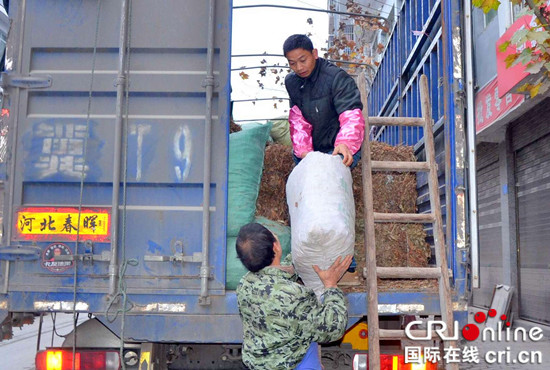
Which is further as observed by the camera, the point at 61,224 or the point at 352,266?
the point at 352,266

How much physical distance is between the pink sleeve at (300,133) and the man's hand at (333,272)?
0.92m

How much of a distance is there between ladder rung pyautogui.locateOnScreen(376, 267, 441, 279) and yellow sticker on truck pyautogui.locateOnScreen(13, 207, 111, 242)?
5.30ft

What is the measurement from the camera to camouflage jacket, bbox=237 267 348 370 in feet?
9.53

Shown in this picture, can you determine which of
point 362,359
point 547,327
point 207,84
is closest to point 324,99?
point 207,84

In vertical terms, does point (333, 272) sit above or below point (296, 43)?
below

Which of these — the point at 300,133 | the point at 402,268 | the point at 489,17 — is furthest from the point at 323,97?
the point at 489,17

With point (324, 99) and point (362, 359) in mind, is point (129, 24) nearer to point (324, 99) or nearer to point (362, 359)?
point (324, 99)

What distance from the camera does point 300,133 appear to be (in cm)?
411

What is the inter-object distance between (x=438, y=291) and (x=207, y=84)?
1794 mm

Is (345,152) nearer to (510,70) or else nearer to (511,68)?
(511,68)

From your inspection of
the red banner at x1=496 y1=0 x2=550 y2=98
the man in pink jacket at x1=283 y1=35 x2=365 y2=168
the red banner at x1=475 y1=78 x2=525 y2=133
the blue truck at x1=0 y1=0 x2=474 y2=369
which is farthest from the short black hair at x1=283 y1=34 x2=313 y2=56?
the red banner at x1=475 y1=78 x2=525 y2=133

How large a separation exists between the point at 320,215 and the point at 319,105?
3.35 ft

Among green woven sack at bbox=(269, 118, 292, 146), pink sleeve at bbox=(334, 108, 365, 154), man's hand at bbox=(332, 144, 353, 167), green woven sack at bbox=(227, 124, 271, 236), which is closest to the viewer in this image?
man's hand at bbox=(332, 144, 353, 167)

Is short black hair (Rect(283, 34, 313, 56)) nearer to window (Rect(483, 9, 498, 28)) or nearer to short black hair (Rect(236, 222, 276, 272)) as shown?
short black hair (Rect(236, 222, 276, 272))
